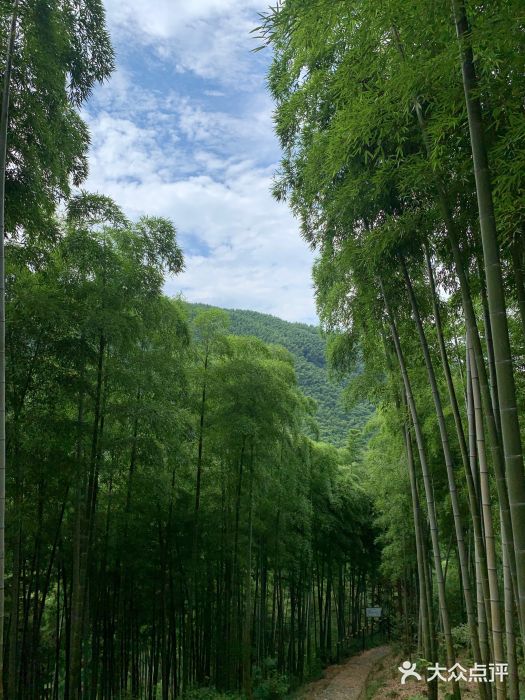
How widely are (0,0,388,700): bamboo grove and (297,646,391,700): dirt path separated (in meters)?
1.00

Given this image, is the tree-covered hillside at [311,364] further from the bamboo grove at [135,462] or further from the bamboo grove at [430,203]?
the bamboo grove at [430,203]

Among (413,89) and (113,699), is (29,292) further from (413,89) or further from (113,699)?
(113,699)

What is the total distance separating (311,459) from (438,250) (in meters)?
7.85

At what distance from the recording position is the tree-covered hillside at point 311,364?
2160 centimetres

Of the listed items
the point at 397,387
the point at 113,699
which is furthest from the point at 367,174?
the point at 113,699

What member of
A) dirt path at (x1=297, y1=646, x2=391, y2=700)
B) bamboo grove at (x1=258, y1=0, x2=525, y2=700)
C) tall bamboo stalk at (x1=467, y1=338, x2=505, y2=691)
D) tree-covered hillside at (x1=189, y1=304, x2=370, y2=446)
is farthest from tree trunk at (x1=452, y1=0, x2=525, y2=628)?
tree-covered hillside at (x1=189, y1=304, x2=370, y2=446)

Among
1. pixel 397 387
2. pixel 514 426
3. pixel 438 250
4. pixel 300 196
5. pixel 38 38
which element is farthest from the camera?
pixel 397 387

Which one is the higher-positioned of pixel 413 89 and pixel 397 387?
pixel 413 89

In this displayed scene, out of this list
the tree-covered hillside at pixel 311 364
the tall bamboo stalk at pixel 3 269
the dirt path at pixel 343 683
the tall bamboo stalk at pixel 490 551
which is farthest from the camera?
the tree-covered hillside at pixel 311 364

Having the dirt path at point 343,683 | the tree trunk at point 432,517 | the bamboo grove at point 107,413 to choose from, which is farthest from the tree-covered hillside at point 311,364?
the tree trunk at point 432,517

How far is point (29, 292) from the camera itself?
5.02 m

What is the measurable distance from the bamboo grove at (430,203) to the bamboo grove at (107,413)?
5.74 feet

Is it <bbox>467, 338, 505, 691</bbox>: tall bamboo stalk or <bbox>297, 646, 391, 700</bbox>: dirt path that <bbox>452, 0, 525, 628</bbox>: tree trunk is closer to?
<bbox>467, 338, 505, 691</bbox>: tall bamboo stalk

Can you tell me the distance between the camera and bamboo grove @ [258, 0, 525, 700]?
7.78ft
